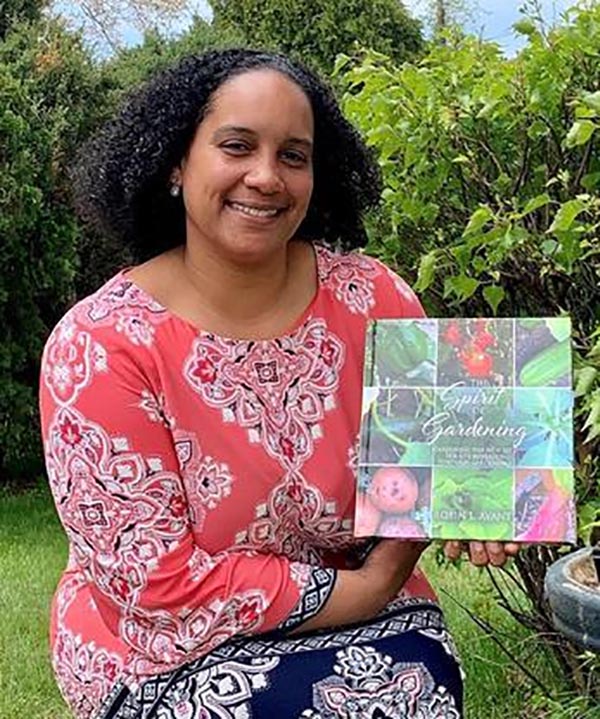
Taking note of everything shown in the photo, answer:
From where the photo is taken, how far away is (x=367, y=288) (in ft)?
7.88

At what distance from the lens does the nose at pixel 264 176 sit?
216 cm

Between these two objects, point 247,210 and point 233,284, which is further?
point 233,284

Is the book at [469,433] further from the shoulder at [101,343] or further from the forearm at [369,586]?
the shoulder at [101,343]

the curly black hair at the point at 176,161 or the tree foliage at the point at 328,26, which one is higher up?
the tree foliage at the point at 328,26

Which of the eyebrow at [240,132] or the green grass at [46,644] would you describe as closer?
the eyebrow at [240,132]

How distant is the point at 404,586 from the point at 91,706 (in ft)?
1.88

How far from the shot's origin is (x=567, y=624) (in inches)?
68.4

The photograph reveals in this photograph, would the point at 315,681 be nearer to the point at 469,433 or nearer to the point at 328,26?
the point at 469,433

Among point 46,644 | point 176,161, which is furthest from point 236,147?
point 46,644

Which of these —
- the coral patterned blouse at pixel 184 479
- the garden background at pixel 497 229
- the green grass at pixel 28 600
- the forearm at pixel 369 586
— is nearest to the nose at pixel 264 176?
the coral patterned blouse at pixel 184 479

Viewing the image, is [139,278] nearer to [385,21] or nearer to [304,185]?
[304,185]

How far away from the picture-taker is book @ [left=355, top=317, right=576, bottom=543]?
193 cm

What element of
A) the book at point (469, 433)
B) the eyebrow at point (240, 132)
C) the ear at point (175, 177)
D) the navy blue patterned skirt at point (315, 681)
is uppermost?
the eyebrow at point (240, 132)

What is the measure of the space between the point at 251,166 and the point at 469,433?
58cm
